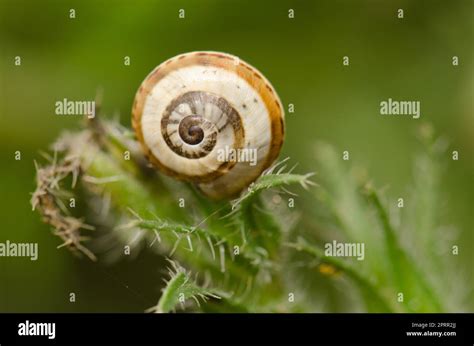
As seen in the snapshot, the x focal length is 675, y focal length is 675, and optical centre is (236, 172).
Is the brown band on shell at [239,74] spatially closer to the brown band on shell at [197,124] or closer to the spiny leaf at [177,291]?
the brown band on shell at [197,124]

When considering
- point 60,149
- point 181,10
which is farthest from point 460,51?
point 60,149

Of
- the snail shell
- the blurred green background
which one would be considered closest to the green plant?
the snail shell

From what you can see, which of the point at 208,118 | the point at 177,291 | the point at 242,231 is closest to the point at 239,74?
the point at 208,118

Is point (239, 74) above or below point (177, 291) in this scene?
above

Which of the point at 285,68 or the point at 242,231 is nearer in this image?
the point at 242,231

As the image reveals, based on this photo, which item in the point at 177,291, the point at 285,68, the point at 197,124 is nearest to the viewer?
the point at 177,291

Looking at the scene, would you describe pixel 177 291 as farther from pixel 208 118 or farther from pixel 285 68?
pixel 285 68

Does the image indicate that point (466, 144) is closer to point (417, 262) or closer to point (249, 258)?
point (417, 262)
